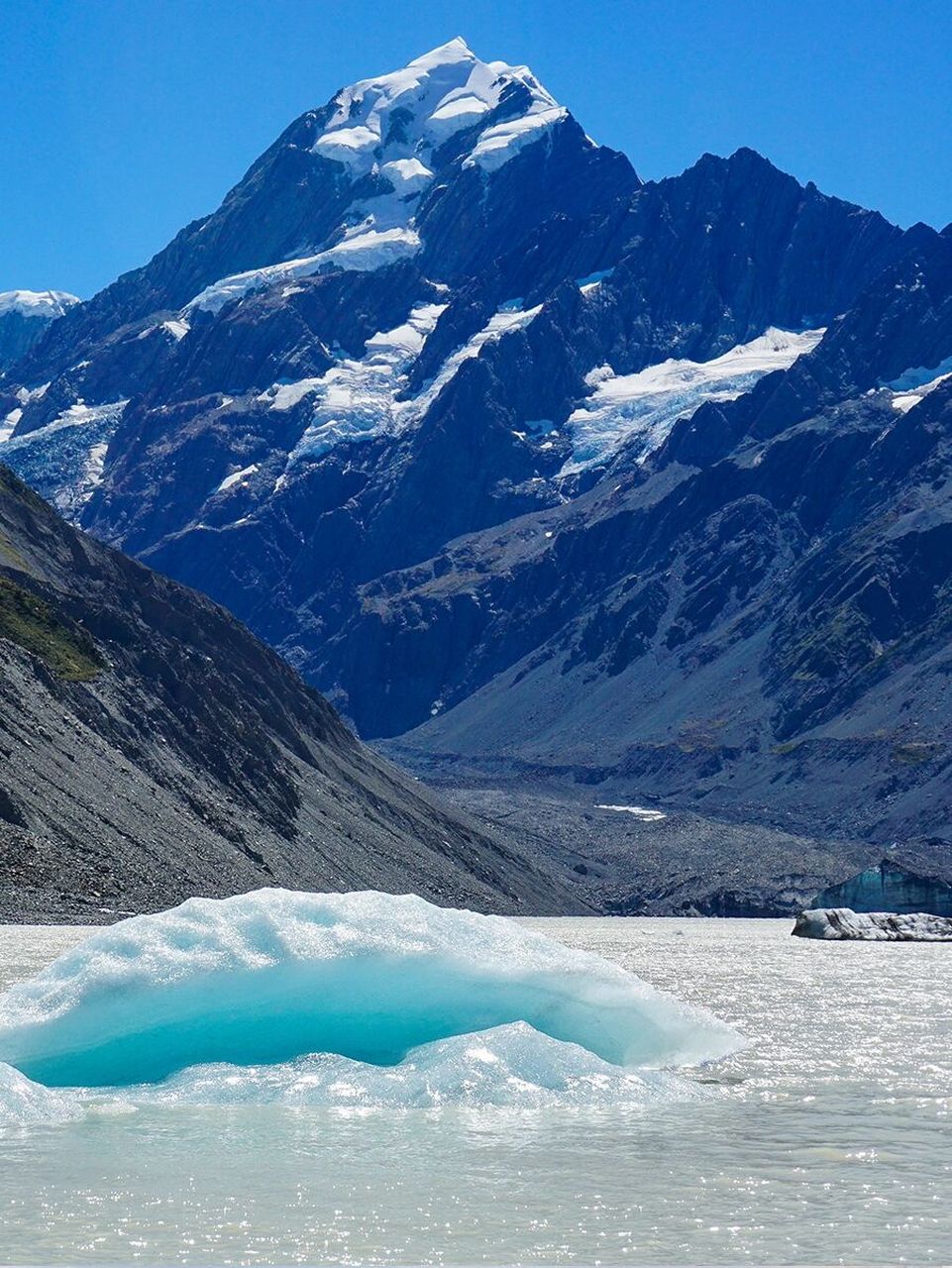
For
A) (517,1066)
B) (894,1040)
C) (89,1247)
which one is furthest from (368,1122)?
(894,1040)

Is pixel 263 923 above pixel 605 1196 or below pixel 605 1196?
above

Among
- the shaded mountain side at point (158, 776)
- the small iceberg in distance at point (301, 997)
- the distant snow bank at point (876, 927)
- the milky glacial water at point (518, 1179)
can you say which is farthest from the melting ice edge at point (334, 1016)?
the distant snow bank at point (876, 927)

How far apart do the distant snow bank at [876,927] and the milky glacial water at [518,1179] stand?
273 feet

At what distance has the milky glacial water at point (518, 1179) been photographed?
24703 mm

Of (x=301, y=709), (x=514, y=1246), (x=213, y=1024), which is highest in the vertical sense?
(x=301, y=709)

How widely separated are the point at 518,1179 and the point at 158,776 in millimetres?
118764

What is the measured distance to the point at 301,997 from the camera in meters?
40.9

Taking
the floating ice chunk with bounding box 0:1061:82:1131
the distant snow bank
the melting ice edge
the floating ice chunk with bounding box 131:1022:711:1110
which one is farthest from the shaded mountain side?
the floating ice chunk with bounding box 0:1061:82:1131

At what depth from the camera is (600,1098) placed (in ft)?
123

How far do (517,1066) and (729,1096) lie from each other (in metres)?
4.60

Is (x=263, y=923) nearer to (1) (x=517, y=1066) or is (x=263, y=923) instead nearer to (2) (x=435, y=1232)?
(1) (x=517, y=1066)

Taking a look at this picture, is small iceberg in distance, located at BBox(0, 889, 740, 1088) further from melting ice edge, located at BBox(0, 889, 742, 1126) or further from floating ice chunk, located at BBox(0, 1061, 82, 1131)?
floating ice chunk, located at BBox(0, 1061, 82, 1131)

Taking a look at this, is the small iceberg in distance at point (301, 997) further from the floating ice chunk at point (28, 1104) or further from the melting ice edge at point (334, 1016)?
the floating ice chunk at point (28, 1104)

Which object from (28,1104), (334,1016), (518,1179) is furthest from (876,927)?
(518,1179)
